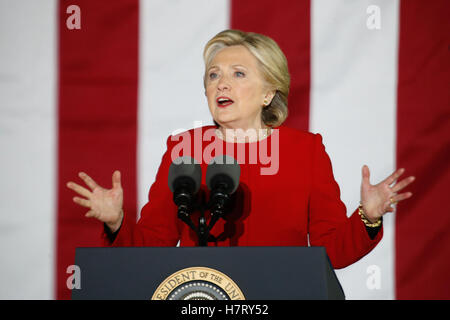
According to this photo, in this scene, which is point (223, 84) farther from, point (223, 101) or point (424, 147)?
point (424, 147)

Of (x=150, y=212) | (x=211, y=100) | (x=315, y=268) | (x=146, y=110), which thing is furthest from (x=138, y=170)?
(x=315, y=268)

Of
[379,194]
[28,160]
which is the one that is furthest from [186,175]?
[28,160]

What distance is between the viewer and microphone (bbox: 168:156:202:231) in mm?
1057

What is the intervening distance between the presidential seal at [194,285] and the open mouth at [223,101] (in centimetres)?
73

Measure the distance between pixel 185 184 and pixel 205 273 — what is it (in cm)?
21

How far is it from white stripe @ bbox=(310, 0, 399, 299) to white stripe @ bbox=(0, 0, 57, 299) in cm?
97

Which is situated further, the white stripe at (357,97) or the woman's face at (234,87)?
the white stripe at (357,97)

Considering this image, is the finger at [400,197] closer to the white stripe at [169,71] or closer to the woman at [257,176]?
the woman at [257,176]

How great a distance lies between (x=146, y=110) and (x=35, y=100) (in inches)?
15.9

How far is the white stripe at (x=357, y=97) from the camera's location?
200cm

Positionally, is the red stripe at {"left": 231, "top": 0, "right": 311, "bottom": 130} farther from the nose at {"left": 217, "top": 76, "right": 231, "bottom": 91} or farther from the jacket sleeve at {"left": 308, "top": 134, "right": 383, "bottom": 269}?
the nose at {"left": 217, "top": 76, "right": 231, "bottom": 91}

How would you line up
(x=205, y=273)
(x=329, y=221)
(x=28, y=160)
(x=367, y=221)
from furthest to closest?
(x=28, y=160) → (x=329, y=221) → (x=367, y=221) → (x=205, y=273)

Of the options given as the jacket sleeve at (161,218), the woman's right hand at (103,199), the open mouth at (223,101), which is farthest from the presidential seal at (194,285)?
the open mouth at (223,101)

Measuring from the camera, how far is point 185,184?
1.09 meters
